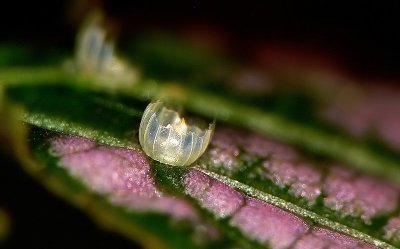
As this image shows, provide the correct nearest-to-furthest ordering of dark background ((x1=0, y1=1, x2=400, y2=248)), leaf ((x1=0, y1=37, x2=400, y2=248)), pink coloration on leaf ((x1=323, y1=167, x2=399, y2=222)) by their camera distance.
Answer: leaf ((x1=0, y1=37, x2=400, y2=248))
pink coloration on leaf ((x1=323, y1=167, x2=399, y2=222))
dark background ((x1=0, y1=1, x2=400, y2=248))

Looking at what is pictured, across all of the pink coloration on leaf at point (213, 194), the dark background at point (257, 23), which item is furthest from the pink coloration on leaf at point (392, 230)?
the dark background at point (257, 23)

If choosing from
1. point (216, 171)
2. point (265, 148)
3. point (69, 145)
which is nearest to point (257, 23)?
point (265, 148)

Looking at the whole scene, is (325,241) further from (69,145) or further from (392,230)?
(69,145)

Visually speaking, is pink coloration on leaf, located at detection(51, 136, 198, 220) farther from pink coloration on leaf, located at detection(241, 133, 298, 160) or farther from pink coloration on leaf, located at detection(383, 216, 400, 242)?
pink coloration on leaf, located at detection(383, 216, 400, 242)

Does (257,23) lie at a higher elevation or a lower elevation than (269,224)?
higher

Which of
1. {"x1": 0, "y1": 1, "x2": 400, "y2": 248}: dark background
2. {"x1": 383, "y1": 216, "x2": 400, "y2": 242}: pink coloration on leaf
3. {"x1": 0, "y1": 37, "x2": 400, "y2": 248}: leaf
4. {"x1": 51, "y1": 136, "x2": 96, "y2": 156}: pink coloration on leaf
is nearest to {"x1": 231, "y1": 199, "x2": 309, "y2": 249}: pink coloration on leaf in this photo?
{"x1": 0, "y1": 37, "x2": 400, "y2": 248}: leaf

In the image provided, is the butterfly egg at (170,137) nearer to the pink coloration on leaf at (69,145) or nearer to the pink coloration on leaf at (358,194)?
the pink coloration on leaf at (69,145)
